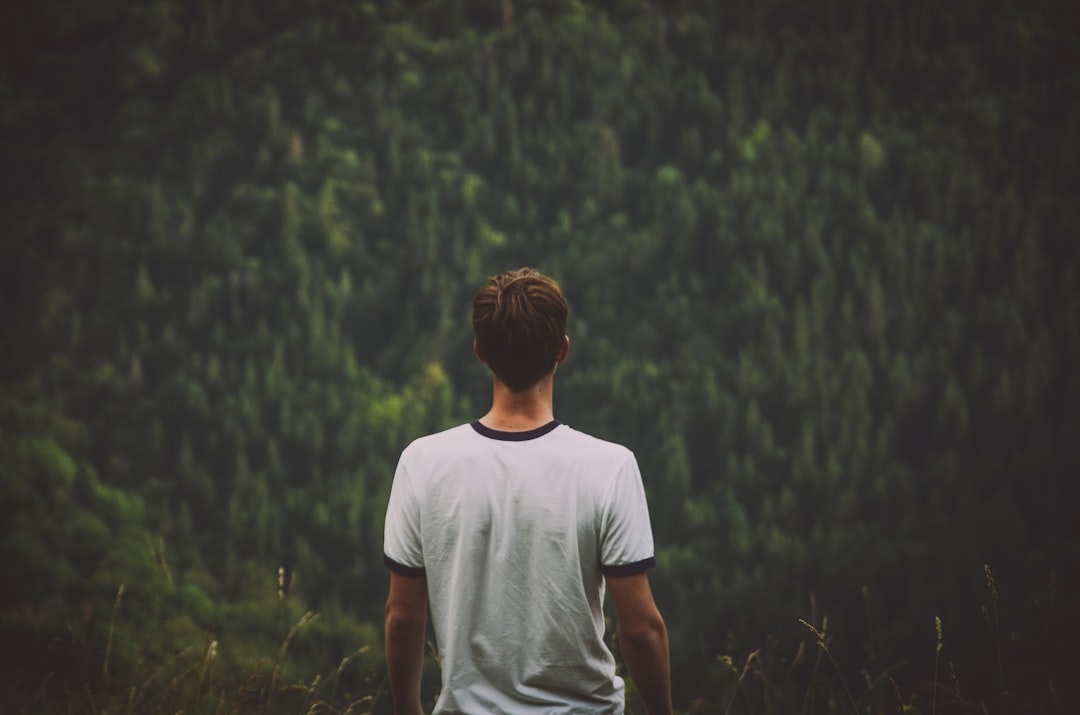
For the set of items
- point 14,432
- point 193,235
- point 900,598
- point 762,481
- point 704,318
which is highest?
point 193,235

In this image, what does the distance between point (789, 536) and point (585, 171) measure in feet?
41.3

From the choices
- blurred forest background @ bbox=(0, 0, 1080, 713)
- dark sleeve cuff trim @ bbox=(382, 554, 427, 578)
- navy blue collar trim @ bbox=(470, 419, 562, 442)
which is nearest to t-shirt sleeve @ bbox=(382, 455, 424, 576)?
dark sleeve cuff trim @ bbox=(382, 554, 427, 578)

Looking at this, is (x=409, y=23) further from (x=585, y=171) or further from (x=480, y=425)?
(x=480, y=425)

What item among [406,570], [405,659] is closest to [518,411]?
[406,570]

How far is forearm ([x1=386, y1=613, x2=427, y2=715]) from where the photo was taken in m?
1.58

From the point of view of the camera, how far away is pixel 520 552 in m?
1.49

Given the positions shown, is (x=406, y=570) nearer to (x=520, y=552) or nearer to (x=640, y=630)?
(x=520, y=552)

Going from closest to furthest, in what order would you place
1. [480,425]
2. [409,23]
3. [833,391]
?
[480,425]
[833,391]
[409,23]

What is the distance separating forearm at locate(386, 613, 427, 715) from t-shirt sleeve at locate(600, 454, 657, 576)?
309 mm

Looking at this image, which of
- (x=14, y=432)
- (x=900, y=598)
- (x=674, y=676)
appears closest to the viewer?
(x=674, y=676)

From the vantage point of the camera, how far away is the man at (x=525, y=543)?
4.77ft

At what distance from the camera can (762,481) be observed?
94.1 ft

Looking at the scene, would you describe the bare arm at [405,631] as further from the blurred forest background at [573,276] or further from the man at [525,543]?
the blurred forest background at [573,276]

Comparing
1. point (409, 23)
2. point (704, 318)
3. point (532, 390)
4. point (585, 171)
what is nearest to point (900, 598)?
point (704, 318)
